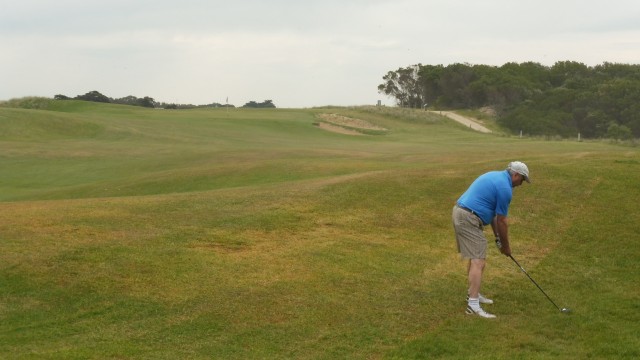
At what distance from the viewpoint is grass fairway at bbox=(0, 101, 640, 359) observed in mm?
10102

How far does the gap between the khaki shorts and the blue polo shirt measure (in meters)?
0.11

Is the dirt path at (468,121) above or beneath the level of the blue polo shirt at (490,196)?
beneath

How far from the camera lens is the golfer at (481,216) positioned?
11172 mm

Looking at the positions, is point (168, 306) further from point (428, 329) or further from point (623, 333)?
point (623, 333)

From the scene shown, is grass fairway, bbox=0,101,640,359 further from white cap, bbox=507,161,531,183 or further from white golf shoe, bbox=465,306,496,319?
white cap, bbox=507,161,531,183

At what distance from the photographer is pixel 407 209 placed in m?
18.0

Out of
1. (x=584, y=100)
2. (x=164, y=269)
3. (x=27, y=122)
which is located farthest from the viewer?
(x=584, y=100)

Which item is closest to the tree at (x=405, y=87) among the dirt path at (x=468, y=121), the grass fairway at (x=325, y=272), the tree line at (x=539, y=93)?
the tree line at (x=539, y=93)

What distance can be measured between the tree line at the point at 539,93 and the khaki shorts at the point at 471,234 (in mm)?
84985

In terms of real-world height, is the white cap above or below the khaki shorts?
above

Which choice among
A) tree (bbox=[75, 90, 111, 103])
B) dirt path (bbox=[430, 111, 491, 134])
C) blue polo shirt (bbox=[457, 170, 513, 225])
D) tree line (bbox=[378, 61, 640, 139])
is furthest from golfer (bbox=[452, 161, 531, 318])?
tree (bbox=[75, 90, 111, 103])

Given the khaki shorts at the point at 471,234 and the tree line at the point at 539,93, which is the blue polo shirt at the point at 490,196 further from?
the tree line at the point at 539,93

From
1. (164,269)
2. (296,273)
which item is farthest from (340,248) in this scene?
(164,269)

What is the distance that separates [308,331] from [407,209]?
26.0 ft
